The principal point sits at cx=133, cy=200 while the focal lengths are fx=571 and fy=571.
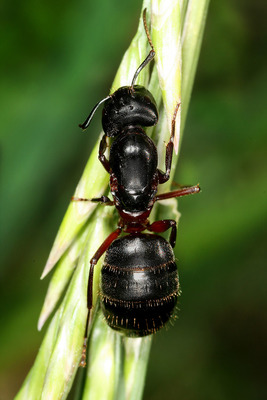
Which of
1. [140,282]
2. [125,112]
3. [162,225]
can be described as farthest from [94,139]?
[140,282]

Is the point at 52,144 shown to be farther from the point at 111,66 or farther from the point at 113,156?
the point at 113,156

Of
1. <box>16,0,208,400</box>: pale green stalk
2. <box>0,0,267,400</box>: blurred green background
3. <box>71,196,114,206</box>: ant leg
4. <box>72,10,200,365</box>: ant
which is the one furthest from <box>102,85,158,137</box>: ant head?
<box>0,0,267,400</box>: blurred green background

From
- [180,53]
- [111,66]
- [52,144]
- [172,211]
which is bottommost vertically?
[172,211]

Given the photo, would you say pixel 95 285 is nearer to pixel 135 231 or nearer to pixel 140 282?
pixel 140 282

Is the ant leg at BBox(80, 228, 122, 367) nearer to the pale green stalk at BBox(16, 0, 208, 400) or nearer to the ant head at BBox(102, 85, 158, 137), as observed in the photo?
the pale green stalk at BBox(16, 0, 208, 400)

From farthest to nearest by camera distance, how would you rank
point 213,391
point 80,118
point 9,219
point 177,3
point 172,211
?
point 213,391
point 80,118
point 9,219
point 172,211
point 177,3

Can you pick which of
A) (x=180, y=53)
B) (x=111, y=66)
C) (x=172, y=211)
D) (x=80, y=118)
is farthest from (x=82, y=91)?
(x=180, y=53)

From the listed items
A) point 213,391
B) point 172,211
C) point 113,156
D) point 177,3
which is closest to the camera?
point 177,3
